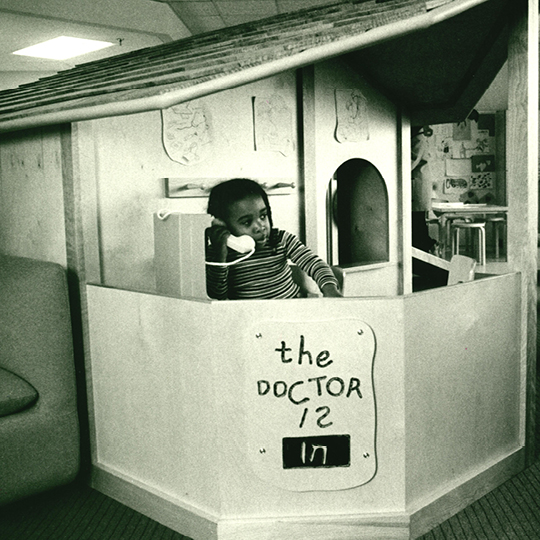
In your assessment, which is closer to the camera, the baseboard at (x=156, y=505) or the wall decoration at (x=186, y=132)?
the baseboard at (x=156, y=505)

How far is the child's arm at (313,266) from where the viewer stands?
2949 millimetres

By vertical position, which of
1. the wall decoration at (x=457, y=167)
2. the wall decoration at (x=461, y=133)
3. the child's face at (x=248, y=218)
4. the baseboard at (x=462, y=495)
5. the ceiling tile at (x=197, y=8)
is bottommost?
the baseboard at (x=462, y=495)

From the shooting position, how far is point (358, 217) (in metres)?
4.09

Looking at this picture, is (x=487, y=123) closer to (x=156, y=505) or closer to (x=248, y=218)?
(x=248, y=218)

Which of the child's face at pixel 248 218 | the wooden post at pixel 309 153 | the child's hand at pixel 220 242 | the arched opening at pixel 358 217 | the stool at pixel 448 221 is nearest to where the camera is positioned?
the child's hand at pixel 220 242

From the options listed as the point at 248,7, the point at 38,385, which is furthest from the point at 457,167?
the point at 38,385

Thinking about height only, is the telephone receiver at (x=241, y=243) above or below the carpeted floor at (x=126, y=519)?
above

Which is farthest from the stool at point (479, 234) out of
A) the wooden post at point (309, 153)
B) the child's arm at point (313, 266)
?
the child's arm at point (313, 266)

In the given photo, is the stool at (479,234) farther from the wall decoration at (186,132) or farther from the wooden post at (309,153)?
the wall decoration at (186,132)

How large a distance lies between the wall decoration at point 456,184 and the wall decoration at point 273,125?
31.7ft

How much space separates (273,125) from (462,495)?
6.47 feet

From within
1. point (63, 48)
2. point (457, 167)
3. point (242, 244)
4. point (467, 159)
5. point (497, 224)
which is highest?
point (63, 48)

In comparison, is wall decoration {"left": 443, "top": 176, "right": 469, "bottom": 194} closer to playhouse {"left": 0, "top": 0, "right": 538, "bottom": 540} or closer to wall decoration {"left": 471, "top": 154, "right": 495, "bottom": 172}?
wall decoration {"left": 471, "top": 154, "right": 495, "bottom": 172}

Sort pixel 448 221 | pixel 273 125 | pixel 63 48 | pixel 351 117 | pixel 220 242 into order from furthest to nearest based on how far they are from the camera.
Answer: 1. pixel 448 221
2. pixel 63 48
3. pixel 351 117
4. pixel 273 125
5. pixel 220 242
